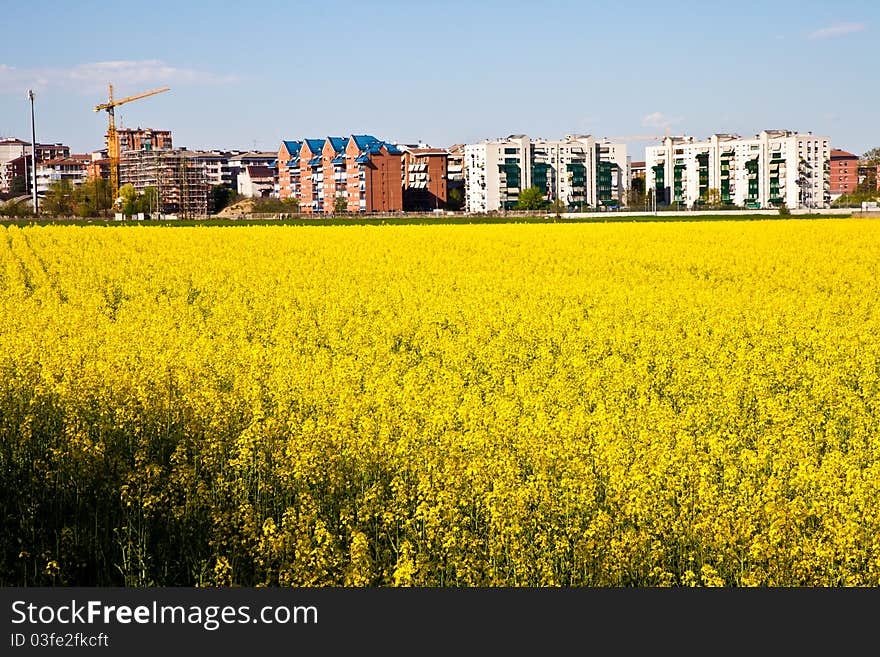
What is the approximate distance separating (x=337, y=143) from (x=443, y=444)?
623 ft

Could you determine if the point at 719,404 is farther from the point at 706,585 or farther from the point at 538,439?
the point at 706,585

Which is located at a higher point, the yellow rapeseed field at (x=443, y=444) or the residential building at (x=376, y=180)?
the residential building at (x=376, y=180)

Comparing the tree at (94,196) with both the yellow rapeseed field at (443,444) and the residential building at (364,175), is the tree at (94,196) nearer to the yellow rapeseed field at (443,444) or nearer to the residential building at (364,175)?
the residential building at (364,175)

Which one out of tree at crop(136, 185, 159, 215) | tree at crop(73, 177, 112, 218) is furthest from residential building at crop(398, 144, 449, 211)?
tree at crop(73, 177, 112, 218)

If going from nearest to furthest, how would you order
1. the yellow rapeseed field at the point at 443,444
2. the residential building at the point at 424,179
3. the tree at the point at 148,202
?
the yellow rapeseed field at the point at 443,444
the tree at the point at 148,202
the residential building at the point at 424,179

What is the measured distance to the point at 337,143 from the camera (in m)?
196

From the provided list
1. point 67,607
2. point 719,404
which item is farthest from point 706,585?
point 719,404

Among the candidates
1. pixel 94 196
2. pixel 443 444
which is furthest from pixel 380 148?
pixel 443 444

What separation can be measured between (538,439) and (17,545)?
156 inches

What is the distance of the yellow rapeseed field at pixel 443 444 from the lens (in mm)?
7742

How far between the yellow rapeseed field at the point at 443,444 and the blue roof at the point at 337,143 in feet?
582

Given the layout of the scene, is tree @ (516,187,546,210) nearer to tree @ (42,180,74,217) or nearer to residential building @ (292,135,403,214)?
residential building @ (292,135,403,214)

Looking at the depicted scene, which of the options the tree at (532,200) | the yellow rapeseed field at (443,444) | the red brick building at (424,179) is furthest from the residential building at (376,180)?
the yellow rapeseed field at (443,444)

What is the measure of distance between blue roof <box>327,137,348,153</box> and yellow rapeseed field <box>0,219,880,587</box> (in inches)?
6980
